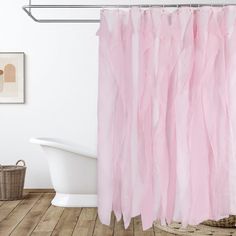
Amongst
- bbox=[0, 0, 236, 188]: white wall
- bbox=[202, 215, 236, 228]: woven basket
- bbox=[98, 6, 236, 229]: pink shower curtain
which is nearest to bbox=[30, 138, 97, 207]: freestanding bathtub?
bbox=[0, 0, 236, 188]: white wall

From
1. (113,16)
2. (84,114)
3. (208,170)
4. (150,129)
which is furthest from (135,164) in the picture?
(84,114)

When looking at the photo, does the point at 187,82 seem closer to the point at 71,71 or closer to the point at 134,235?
the point at 134,235

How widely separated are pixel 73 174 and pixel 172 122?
285 centimetres

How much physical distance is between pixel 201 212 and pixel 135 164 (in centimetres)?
34

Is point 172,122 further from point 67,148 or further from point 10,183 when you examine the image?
point 10,183

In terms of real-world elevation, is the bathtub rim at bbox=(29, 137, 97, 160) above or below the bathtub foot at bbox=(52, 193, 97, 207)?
above

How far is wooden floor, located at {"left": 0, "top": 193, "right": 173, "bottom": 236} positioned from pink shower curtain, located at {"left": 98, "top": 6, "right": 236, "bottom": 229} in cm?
176

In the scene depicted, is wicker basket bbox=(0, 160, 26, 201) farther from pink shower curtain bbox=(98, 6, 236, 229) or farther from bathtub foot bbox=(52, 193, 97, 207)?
pink shower curtain bbox=(98, 6, 236, 229)

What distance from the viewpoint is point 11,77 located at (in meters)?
5.56

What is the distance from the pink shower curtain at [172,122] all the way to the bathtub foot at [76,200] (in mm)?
2704

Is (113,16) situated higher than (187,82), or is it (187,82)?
(113,16)

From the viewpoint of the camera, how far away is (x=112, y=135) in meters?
2.08

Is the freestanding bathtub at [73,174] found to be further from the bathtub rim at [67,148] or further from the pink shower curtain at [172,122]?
the pink shower curtain at [172,122]

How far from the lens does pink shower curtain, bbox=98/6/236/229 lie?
6.64 ft
